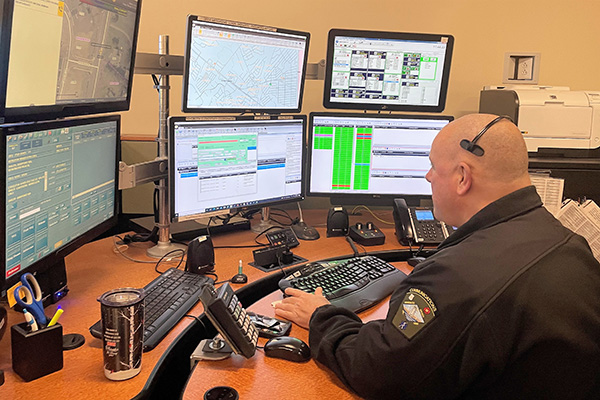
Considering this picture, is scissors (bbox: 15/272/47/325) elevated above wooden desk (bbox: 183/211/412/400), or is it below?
→ above

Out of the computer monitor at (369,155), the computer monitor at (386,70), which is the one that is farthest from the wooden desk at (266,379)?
the computer monitor at (386,70)

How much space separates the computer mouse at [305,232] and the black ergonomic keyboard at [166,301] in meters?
0.60

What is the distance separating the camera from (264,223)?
2199 mm

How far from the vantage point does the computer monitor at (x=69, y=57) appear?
1.22 metres

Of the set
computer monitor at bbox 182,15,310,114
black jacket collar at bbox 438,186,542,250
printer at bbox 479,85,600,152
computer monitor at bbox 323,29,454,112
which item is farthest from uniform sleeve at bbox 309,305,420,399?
printer at bbox 479,85,600,152

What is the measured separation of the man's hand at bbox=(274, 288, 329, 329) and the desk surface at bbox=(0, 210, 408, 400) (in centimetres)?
3

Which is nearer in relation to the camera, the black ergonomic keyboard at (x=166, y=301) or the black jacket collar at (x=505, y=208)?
the black jacket collar at (x=505, y=208)

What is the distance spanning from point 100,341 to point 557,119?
195 cm

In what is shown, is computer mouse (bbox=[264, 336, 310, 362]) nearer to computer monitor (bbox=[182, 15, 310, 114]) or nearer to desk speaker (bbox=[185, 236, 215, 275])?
desk speaker (bbox=[185, 236, 215, 275])

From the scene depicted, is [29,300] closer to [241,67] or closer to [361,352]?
[361,352]

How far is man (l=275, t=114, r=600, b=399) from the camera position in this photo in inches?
37.9

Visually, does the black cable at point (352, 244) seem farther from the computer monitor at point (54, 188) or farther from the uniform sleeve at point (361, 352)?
the computer monitor at point (54, 188)

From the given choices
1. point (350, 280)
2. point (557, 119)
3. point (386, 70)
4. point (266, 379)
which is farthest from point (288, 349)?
point (557, 119)

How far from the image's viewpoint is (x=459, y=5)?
8.91 feet
